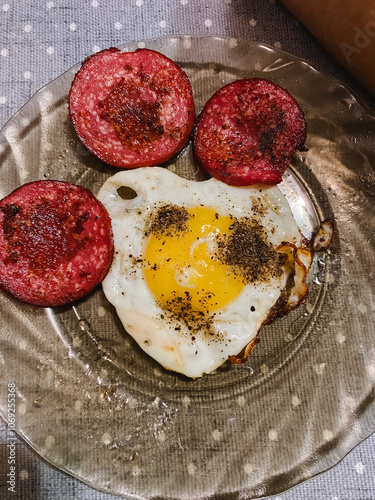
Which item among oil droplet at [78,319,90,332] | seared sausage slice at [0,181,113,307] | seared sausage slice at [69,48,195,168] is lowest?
oil droplet at [78,319,90,332]

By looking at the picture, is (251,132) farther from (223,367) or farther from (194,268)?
(223,367)

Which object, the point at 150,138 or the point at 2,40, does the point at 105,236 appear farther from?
the point at 2,40

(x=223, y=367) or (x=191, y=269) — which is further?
(x=223, y=367)

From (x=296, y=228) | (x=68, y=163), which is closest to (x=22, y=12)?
(x=68, y=163)

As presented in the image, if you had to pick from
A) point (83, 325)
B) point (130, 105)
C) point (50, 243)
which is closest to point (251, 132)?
point (130, 105)

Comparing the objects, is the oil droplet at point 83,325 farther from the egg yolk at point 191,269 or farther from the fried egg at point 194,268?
the egg yolk at point 191,269

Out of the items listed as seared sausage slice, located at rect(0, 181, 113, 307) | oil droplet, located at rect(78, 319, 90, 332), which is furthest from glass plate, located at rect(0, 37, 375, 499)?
seared sausage slice, located at rect(0, 181, 113, 307)

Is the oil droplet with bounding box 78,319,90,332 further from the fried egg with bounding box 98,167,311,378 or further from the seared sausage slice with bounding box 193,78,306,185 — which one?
the seared sausage slice with bounding box 193,78,306,185
